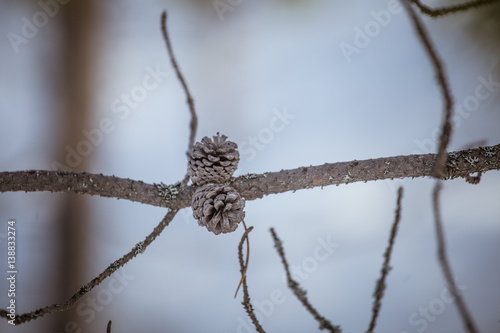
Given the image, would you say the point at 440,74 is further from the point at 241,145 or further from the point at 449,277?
the point at 241,145

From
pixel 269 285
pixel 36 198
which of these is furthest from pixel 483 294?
pixel 36 198

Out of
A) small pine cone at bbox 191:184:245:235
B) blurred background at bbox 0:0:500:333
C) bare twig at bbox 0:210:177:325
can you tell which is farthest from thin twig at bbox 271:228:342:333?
blurred background at bbox 0:0:500:333

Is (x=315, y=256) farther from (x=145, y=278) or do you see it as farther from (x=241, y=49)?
(x=241, y=49)

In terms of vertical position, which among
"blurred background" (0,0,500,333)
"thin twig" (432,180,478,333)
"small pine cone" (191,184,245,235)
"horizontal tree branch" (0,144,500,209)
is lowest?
"thin twig" (432,180,478,333)

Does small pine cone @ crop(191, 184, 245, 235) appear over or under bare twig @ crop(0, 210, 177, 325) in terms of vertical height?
over

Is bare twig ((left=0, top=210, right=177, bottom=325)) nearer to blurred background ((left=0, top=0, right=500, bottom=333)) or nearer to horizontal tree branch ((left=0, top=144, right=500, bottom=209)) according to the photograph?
horizontal tree branch ((left=0, top=144, right=500, bottom=209))

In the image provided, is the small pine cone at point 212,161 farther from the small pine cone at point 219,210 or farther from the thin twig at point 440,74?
the thin twig at point 440,74

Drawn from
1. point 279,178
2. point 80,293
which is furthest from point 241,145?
point 80,293
